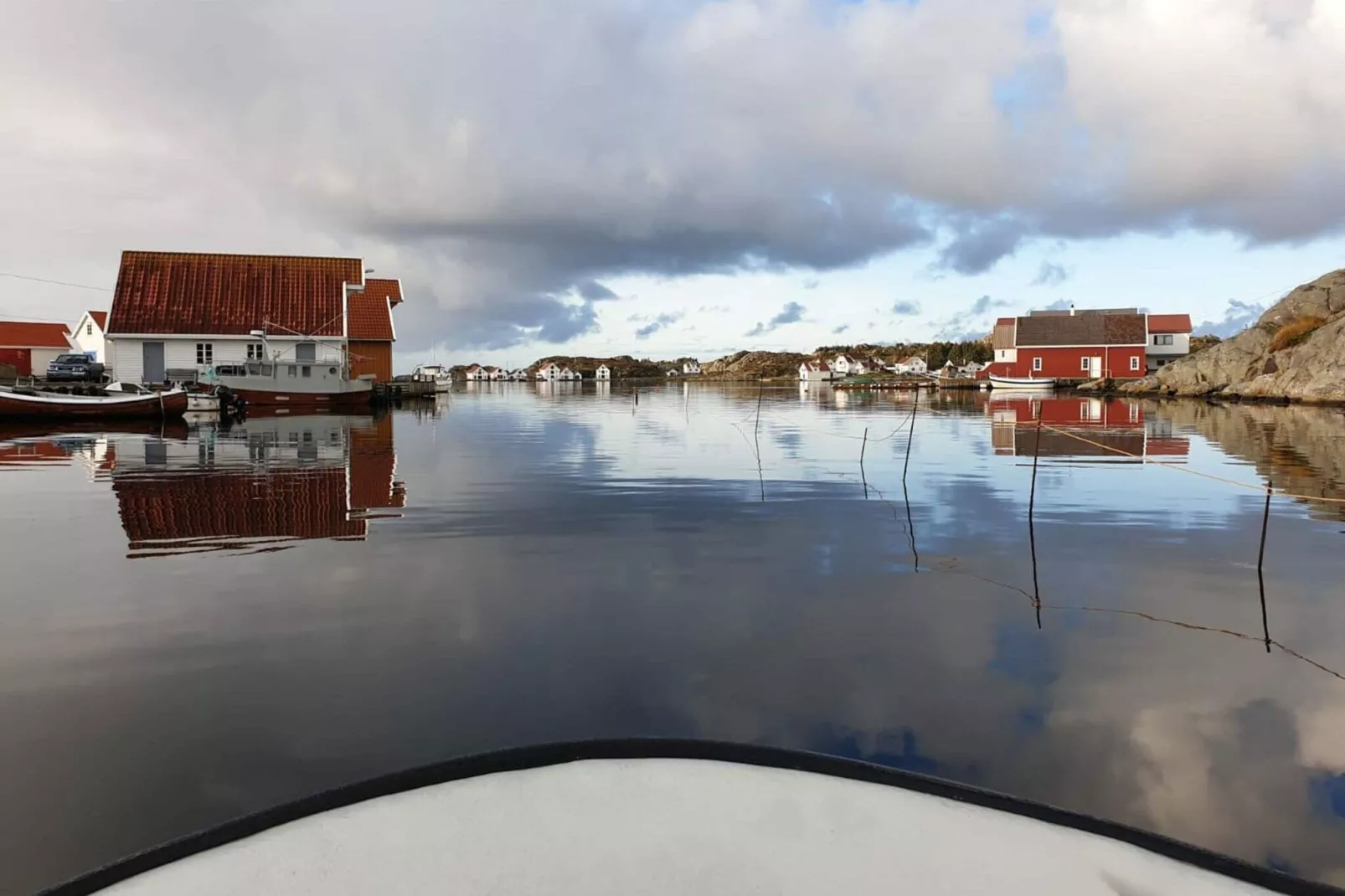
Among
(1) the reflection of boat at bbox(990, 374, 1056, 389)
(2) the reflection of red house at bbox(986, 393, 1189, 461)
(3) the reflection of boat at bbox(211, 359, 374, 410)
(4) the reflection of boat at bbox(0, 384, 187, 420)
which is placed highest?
(1) the reflection of boat at bbox(990, 374, 1056, 389)

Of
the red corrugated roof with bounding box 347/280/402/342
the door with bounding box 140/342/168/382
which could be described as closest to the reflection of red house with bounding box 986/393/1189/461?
the red corrugated roof with bounding box 347/280/402/342

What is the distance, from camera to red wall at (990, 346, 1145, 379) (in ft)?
249

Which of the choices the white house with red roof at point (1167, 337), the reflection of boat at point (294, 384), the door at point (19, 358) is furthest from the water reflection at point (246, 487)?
the white house with red roof at point (1167, 337)

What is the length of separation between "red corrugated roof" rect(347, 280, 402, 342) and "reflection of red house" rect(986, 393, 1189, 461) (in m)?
35.3

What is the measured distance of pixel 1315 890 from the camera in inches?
121

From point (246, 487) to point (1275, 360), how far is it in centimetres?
6166

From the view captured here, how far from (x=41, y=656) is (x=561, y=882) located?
5743mm

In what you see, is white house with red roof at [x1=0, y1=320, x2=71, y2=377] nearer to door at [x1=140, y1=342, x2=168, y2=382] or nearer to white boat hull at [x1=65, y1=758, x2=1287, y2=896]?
door at [x1=140, y1=342, x2=168, y2=382]

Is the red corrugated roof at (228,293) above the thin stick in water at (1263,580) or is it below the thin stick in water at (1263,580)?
above

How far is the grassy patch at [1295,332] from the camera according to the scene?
180 feet

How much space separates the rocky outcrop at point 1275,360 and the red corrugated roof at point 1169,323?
18.0 m

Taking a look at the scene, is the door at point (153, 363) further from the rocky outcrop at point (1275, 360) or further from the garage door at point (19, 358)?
the rocky outcrop at point (1275, 360)

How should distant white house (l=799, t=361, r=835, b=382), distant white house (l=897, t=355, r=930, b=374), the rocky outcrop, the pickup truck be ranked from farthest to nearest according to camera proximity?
distant white house (l=897, t=355, r=930, b=374) → distant white house (l=799, t=361, r=835, b=382) → the rocky outcrop → the pickup truck

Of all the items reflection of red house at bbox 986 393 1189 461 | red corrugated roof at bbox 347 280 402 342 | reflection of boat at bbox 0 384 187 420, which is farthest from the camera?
red corrugated roof at bbox 347 280 402 342
